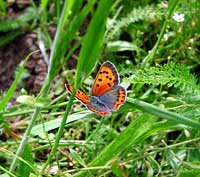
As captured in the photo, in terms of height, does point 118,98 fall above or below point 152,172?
above

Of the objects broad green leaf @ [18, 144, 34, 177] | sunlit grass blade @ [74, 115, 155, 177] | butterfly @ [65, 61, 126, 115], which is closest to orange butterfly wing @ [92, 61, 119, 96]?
butterfly @ [65, 61, 126, 115]

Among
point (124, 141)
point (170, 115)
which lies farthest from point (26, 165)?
point (170, 115)

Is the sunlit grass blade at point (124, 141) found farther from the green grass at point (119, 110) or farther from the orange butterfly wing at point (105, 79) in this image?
the orange butterfly wing at point (105, 79)

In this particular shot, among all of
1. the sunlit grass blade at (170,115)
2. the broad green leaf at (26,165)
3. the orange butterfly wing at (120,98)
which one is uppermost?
the orange butterfly wing at (120,98)

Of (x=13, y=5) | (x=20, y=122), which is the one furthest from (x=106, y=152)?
(x=13, y=5)

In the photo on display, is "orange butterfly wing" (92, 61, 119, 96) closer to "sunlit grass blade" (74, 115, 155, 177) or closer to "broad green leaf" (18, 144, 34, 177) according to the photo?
"sunlit grass blade" (74, 115, 155, 177)

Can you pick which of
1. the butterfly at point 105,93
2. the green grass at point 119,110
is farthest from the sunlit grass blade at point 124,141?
the butterfly at point 105,93

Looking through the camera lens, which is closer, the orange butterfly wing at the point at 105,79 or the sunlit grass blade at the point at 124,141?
the orange butterfly wing at the point at 105,79

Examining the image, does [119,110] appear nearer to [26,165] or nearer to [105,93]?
[105,93]

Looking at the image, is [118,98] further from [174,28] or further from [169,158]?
[174,28]
